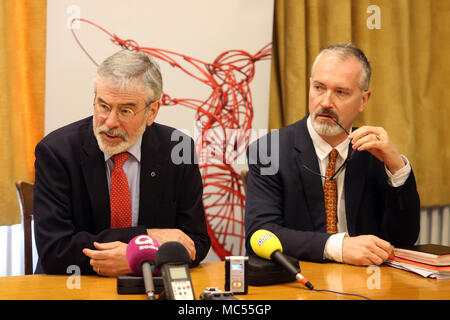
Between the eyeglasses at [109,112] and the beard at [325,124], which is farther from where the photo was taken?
the beard at [325,124]

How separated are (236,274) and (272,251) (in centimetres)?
14

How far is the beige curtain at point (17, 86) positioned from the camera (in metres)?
2.63

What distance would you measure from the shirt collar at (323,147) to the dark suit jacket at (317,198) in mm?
26

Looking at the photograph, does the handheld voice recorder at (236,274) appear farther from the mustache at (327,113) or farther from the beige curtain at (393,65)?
the beige curtain at (393,65)

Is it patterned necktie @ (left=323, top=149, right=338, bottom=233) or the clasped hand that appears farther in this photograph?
patterned necktie @ (left=323, top=149, right=338, bottom=233)

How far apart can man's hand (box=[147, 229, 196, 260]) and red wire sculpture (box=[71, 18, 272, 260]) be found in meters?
1.04

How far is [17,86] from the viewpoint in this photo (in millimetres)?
2693

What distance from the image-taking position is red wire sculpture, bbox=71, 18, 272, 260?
2947 mm

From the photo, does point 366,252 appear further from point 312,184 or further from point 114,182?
point 114,182

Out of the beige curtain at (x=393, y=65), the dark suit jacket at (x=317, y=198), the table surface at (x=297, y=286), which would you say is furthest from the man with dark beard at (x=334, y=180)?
the beige curtain at (x=393, y=65)

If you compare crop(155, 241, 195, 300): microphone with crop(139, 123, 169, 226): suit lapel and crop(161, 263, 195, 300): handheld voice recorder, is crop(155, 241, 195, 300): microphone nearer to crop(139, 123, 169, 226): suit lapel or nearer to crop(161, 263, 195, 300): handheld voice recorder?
crop(161, 263, 195, 300): handheld voice recorder

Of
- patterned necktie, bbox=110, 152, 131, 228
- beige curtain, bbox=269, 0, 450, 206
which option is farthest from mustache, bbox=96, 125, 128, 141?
beige curtain, bbox=269, 0, 450, 206
